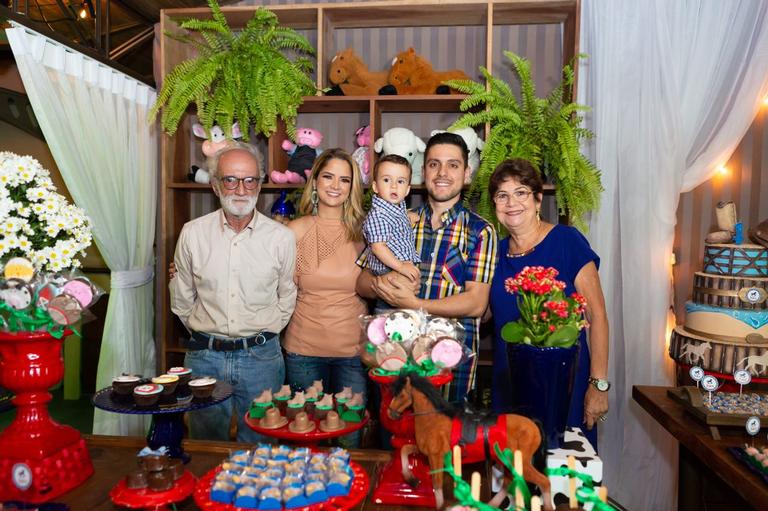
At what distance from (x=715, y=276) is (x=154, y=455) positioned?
2.29m

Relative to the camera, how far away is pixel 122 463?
1611 mm

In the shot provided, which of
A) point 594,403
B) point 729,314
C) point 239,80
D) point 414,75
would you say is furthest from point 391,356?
point 414,75

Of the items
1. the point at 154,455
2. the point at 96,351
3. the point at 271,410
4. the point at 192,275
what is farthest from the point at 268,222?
the point at 96,351

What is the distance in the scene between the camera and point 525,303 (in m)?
1.52

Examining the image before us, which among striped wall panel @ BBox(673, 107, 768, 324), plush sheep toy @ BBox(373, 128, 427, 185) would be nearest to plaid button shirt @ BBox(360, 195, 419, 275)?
plush sheep toy @ BBox(373, 128, 427, 185)

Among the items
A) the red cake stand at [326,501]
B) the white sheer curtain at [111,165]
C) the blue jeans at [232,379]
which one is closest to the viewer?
the red cake stand at [326,501]

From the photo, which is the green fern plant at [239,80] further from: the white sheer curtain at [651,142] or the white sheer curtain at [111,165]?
the white sheer curtain at [651,142]

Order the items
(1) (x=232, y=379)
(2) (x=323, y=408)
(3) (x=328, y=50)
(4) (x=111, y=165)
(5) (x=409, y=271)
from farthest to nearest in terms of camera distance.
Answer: (3) (x=328, y=50) < (4) (x=111, y=165) < (1) (x=232, y=379) < (5) (x=409, y=271) < (2) (x=323, y=408)

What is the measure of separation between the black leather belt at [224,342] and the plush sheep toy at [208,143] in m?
1.21

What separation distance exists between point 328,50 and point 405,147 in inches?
34.5

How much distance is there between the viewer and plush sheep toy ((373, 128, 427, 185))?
3.06 m

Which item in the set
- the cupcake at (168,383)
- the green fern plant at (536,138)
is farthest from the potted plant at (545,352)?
the green fern plant at (536,138)

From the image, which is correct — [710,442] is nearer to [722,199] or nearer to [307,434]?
[307,434]

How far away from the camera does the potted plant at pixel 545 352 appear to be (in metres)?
1.43
